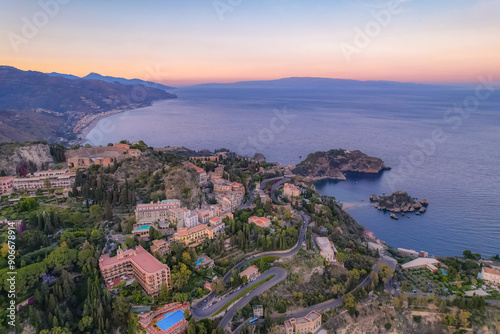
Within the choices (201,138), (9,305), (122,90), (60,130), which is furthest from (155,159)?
(122,90)

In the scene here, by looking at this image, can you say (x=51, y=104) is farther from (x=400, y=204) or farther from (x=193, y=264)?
(x=400, y=204)

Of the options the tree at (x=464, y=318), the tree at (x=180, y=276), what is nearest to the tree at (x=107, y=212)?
the tree at (x=180, y=276)

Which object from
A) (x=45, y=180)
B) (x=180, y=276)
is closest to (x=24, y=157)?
(x=45, y=180)

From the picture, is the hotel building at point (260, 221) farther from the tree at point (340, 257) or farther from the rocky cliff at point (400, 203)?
the rocky cliff at point (400, 203)

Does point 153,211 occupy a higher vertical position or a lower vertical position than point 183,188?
lower

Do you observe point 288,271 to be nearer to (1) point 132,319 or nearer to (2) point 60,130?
(1) point 132,319

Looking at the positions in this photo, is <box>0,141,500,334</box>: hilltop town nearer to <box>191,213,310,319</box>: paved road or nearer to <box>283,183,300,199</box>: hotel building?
<box>191,213,310,319</box>: paved road
